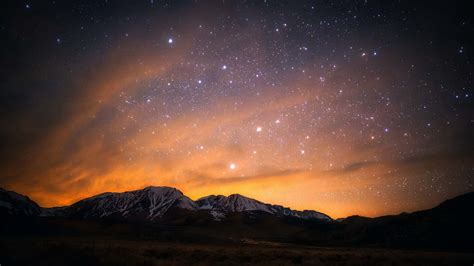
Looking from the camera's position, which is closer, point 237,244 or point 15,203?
point 237,244

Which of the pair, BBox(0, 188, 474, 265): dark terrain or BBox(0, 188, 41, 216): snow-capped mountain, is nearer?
BBox(0, 188, 474, 265): dark terrain

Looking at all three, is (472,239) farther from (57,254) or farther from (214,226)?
(214,226)

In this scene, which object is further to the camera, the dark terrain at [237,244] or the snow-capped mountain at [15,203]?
the snow-capped mountain at [15,203]

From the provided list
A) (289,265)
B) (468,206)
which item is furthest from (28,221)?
(468,206)

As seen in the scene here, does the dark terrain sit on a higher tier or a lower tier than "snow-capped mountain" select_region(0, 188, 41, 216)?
lower

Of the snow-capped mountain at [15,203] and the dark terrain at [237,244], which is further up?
the snow-capped mountain at [15,203]

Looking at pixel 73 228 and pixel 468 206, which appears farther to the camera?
pixel 73 228

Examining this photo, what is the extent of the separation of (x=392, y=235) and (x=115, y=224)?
79759 mm

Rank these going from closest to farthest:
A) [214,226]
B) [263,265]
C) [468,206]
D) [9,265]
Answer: [9,265]
[263,265]
[468,206]
[214,226]

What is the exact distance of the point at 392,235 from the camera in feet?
224

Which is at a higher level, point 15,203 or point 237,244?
point 15,203

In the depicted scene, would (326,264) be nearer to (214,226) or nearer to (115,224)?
(115,224)

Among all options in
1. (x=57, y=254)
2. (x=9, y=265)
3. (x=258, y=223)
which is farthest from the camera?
(x=258, y=223)

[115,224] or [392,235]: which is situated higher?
[115,224]
